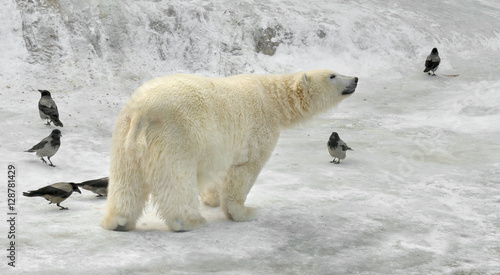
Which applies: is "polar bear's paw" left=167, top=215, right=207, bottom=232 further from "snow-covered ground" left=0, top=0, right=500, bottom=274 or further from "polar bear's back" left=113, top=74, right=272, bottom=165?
"polar bear's back" left=113, top=74, right=272, bottom=165

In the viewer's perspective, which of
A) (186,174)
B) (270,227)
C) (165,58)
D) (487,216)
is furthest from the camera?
(165,58)

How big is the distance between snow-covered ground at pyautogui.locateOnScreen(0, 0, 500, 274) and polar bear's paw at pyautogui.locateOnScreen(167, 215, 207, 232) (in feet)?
0.40

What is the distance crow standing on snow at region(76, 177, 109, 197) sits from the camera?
7.23 m

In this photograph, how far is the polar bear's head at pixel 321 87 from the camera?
6.74m

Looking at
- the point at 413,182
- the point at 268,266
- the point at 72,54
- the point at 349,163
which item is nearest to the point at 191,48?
the point at 72,54

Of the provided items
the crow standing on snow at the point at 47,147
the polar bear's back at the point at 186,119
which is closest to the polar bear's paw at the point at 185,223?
the polar bear's back at the point at 186,119

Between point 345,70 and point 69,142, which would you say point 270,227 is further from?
point 345,70

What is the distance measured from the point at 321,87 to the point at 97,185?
2.99 m

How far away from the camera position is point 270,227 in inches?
242

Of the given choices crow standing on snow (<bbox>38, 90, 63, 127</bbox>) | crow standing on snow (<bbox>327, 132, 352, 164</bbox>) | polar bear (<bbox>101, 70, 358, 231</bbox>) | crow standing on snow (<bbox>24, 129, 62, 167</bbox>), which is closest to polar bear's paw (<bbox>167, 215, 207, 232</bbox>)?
polar bear (<bbox>101, 70, 358, 231</bbox>)

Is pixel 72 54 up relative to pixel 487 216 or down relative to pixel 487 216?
up

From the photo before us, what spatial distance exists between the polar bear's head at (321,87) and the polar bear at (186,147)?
1.57 ft

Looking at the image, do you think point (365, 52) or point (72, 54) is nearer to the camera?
point (72, 54)

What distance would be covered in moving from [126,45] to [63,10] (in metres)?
1.69
